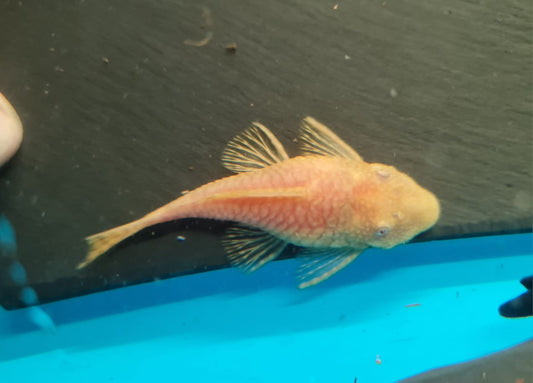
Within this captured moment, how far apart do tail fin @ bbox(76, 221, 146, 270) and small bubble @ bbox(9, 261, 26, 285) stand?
0.52 m

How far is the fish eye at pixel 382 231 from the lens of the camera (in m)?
2.59

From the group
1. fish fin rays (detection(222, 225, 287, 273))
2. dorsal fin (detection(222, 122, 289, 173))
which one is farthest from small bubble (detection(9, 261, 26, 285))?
dorsal fin (detection(222, 122, 289, 173))

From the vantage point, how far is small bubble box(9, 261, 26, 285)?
287 cm

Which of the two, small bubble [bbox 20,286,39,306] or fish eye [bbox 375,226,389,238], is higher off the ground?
fish eye [bbox 375,226,389,238]

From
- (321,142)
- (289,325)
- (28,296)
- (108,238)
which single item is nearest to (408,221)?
(321,142)

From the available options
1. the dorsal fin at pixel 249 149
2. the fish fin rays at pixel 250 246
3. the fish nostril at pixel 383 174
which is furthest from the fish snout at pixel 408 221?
the dorsal fin at pixel 249 149

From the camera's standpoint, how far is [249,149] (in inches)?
112

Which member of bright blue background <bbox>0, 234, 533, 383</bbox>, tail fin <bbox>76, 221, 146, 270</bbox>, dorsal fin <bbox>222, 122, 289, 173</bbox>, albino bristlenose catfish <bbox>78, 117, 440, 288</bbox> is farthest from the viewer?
bright blue background <bbox>0, 234, 533, 383</bbox>

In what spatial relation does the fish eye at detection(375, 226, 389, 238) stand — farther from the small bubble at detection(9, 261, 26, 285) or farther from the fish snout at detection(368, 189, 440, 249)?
the small bubble at detection(9, 261, 26, 285)

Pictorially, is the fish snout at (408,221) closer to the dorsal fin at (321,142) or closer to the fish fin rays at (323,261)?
the fish fin rays at (323,261)

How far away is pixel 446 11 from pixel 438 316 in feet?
7.97

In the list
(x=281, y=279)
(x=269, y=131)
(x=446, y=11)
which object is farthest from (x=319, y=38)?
(x=281, y=279)

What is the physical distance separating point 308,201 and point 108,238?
1437mm

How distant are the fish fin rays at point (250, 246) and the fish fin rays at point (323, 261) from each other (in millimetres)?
202
